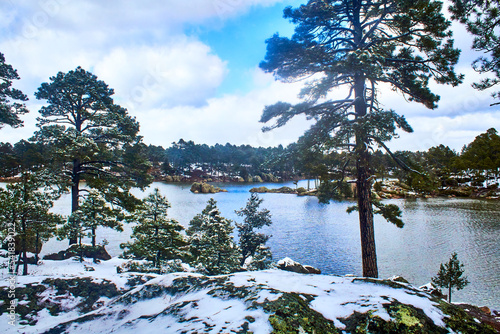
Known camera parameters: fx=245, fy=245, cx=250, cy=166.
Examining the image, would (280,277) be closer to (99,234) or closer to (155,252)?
(155,252)

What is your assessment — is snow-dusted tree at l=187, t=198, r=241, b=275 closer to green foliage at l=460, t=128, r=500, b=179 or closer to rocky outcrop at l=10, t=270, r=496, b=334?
rocky outcrop at l=10, t=270, r=496, b=334

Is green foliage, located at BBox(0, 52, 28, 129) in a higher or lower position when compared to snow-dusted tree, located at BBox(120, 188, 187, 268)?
higher

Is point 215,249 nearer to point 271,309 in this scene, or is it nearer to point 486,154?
point 271,309

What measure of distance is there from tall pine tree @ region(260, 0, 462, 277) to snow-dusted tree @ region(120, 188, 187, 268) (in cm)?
714

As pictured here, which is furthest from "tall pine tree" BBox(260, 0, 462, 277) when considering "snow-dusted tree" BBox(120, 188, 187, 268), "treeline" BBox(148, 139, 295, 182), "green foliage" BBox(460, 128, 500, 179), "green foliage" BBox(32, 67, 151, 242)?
"treeline" BBox(148, 139, 295, 182)

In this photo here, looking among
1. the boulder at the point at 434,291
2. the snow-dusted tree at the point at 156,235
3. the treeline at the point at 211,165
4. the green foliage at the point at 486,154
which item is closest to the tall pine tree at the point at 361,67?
the boulder at the point at 434,291

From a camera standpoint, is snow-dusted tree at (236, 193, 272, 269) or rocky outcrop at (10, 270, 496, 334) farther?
snow-dusted tree at (236, 193, 272, 269)

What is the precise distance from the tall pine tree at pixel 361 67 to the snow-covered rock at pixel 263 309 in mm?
5319

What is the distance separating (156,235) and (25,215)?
5.21m

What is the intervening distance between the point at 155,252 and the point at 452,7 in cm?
1596

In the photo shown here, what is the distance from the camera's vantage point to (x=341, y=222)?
100 feet

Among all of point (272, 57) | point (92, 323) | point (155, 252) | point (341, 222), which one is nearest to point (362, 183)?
point (272, 57)

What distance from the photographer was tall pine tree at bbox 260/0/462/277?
8500 mm

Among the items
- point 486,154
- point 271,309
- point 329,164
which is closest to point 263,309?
point 271,309
